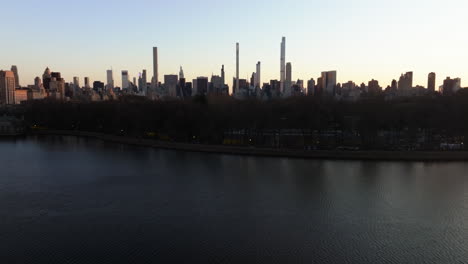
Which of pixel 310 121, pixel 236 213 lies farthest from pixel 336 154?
pixel 236 213

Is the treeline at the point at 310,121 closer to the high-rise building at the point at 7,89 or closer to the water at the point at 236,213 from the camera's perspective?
the water at the point at 236,213

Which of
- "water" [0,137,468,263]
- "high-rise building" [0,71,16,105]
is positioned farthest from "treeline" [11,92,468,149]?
"high-rise building" [0,71,16,105]

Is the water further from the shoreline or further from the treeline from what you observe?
the treeline

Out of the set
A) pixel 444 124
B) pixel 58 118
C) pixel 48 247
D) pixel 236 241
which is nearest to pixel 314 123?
pixel 444 124

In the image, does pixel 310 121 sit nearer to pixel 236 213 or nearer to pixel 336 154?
pixel 336 154

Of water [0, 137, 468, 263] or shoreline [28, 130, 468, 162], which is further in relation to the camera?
shoreline [28, 130, 468, 162]

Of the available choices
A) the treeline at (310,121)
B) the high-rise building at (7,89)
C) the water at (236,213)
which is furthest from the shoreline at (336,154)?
the high-rise building at (7,89)

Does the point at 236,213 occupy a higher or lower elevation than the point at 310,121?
lower
